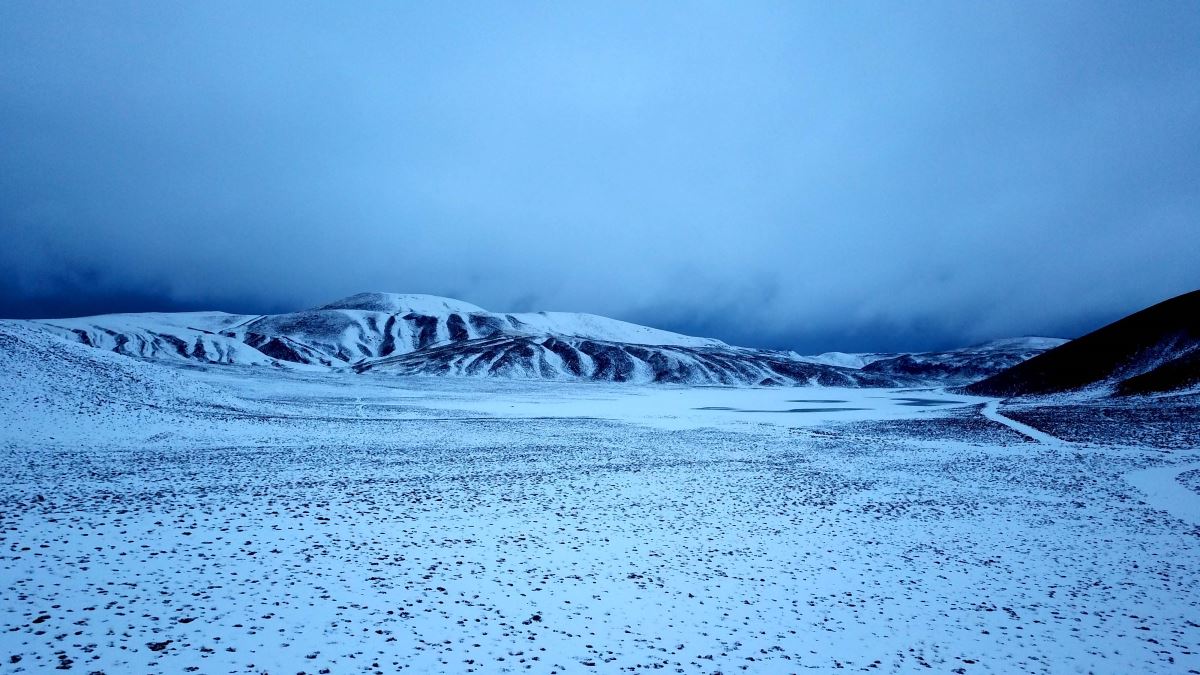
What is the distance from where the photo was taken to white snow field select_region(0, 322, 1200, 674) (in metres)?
10.1

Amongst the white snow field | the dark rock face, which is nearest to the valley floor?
the white snow field

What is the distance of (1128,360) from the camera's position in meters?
85.1

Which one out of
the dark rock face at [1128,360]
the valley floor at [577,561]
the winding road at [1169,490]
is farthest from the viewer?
the dark rock face at [1128,360]

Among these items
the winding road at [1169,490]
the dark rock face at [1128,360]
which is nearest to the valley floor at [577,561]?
the winding road at [1169,490]

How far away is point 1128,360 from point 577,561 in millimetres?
108236

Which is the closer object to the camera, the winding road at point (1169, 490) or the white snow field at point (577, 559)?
the white snow field at point (577, 559)

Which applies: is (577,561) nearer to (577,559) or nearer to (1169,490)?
(577,559)

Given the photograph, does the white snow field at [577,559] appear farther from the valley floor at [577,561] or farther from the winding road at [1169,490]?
the winding road at [1169,490]

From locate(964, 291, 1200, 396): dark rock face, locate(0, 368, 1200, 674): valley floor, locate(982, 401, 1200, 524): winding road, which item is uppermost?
locate(964, 291, 1200, 396): dark rock face

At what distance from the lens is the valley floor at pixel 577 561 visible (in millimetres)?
10055

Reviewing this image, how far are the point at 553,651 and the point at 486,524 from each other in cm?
842

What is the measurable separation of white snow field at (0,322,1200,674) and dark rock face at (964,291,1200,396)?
52225mm

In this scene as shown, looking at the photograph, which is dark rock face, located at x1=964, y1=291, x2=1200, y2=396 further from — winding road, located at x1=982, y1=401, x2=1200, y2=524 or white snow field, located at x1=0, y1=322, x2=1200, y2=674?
winding road, located at x1=982, y1=401, x2=1200, y2=524

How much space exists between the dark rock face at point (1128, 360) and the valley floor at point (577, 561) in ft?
178
